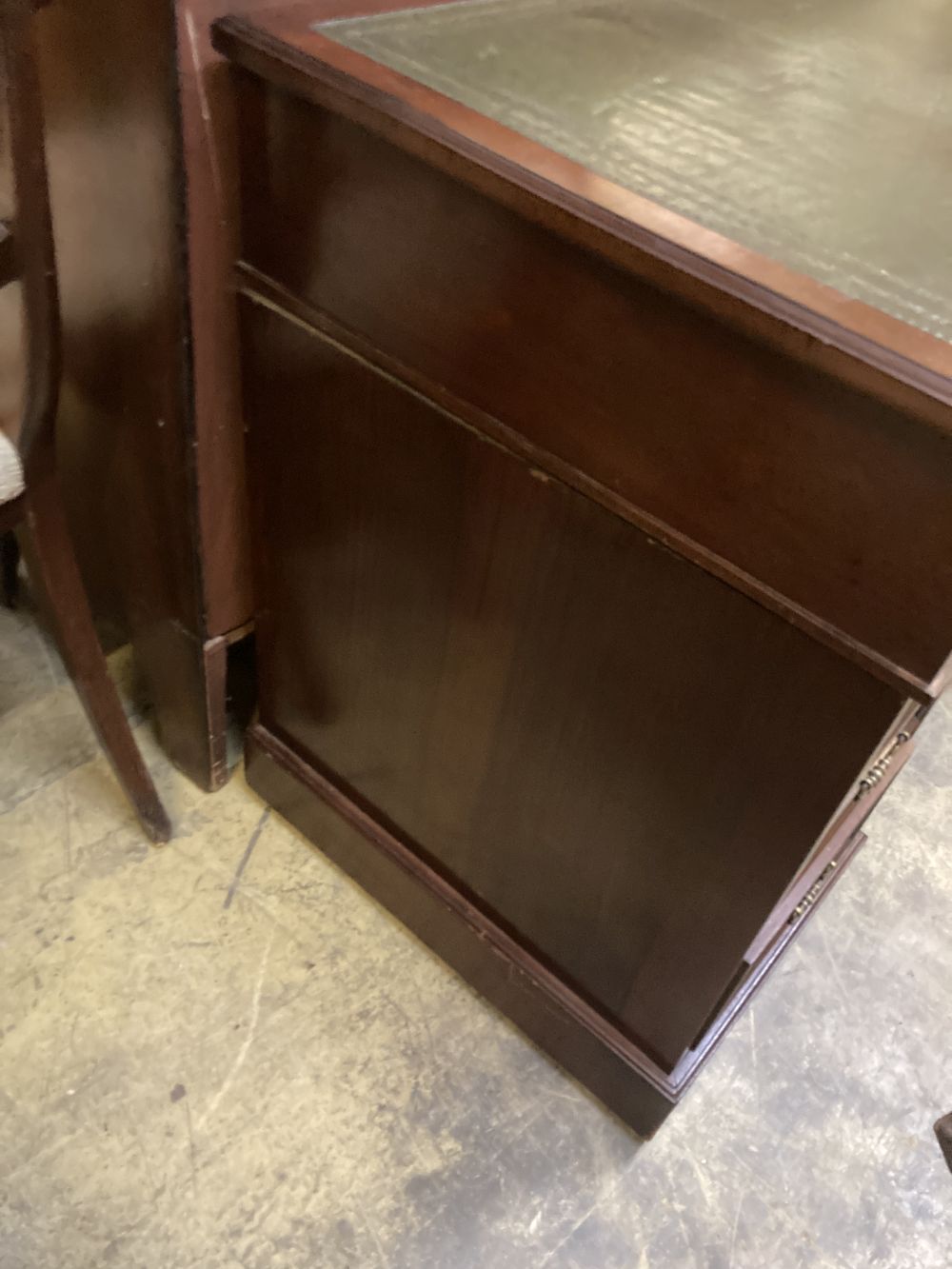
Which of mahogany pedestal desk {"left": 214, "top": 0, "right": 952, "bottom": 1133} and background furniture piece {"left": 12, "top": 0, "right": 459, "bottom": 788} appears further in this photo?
background furniture piece {"left": 12, "top": 0, "right": 459, "bottom": 788}

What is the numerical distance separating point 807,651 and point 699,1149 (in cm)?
70

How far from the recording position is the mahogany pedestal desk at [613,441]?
59 cm

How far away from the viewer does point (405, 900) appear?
3.90 ft

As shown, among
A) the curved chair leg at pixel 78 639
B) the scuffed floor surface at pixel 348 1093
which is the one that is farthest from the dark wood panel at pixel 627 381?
the scuffed floor surface at pixel 348 1093

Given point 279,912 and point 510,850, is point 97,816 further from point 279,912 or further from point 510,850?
point 510,850

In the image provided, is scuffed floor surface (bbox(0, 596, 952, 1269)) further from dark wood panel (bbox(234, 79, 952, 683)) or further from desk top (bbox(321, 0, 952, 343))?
desk top (bbox(321, 0, 952, 343))

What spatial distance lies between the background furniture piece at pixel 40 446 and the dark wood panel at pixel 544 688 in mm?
173

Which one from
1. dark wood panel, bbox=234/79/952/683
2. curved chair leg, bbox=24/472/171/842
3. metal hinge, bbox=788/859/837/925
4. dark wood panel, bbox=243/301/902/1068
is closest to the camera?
dark wood panel, bbox=234/79/952/683

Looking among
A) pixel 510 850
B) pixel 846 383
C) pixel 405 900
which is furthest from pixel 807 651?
pixel 405 900

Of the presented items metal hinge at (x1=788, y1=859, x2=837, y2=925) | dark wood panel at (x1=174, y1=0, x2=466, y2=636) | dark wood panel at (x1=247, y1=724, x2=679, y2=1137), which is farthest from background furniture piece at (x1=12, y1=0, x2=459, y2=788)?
metal hinge at (x1=788, y1=859, x2=837, y2=925)

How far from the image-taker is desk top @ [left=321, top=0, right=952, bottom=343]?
63 cm

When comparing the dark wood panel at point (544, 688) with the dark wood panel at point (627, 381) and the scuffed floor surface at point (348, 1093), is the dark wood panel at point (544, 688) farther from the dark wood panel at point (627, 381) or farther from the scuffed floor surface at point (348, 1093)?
the scuffed floor surface at point (348, 1093)

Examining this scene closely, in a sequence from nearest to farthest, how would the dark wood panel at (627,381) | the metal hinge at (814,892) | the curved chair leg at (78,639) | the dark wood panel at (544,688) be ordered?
1. the dark wood panel at (627,381)
2. the dark wood panel at (544,688)
3. the curved chair leg at (78,639)
4. the metal hinge at (814,892)

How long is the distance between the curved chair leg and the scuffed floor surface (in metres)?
Answer: 0.10
